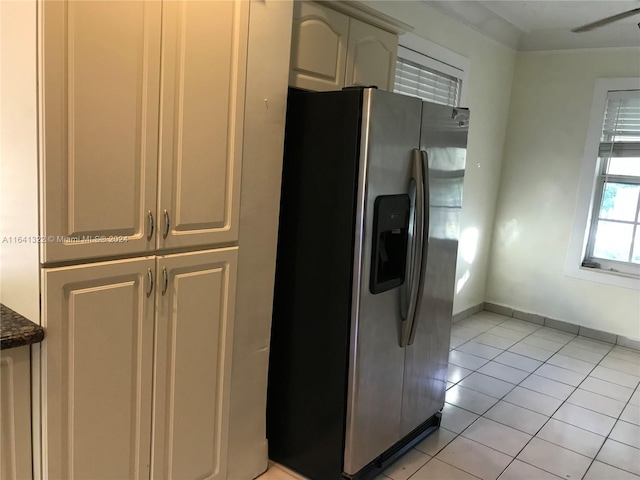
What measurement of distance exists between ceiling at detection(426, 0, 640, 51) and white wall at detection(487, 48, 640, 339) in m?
0.13

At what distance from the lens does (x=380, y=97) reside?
6.29 feet

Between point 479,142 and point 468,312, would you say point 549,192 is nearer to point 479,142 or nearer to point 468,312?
point 479,142

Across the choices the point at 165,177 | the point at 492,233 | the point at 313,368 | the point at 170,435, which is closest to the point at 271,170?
the point at 165,177

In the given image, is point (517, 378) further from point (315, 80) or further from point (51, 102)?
→ point (51, 102)

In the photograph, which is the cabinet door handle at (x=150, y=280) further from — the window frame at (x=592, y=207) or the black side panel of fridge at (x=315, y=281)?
the window frame at (x=592, y=207)

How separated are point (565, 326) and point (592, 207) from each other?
3.47 ft

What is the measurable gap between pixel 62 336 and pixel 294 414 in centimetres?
112

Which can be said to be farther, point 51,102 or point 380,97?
point 380,97

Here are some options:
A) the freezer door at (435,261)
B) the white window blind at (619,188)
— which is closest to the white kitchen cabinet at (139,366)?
the freezer door at (435,261)

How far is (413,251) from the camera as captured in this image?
2.21m

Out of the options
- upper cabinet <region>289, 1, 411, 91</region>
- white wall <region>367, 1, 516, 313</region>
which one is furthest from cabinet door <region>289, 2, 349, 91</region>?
white wall <region>367, 1, 516, 313</region>

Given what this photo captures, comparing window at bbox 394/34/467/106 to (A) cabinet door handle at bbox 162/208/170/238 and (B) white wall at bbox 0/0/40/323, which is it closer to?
(A) cabinet door handle at bbox 162/208/170/238

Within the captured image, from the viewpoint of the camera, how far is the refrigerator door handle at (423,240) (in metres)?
2.16

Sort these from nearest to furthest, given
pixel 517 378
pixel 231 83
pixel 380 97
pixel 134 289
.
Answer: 1. pixel 134 289
2. pixel 231 83
3. pixel 380 97
4. pixel 517 378
